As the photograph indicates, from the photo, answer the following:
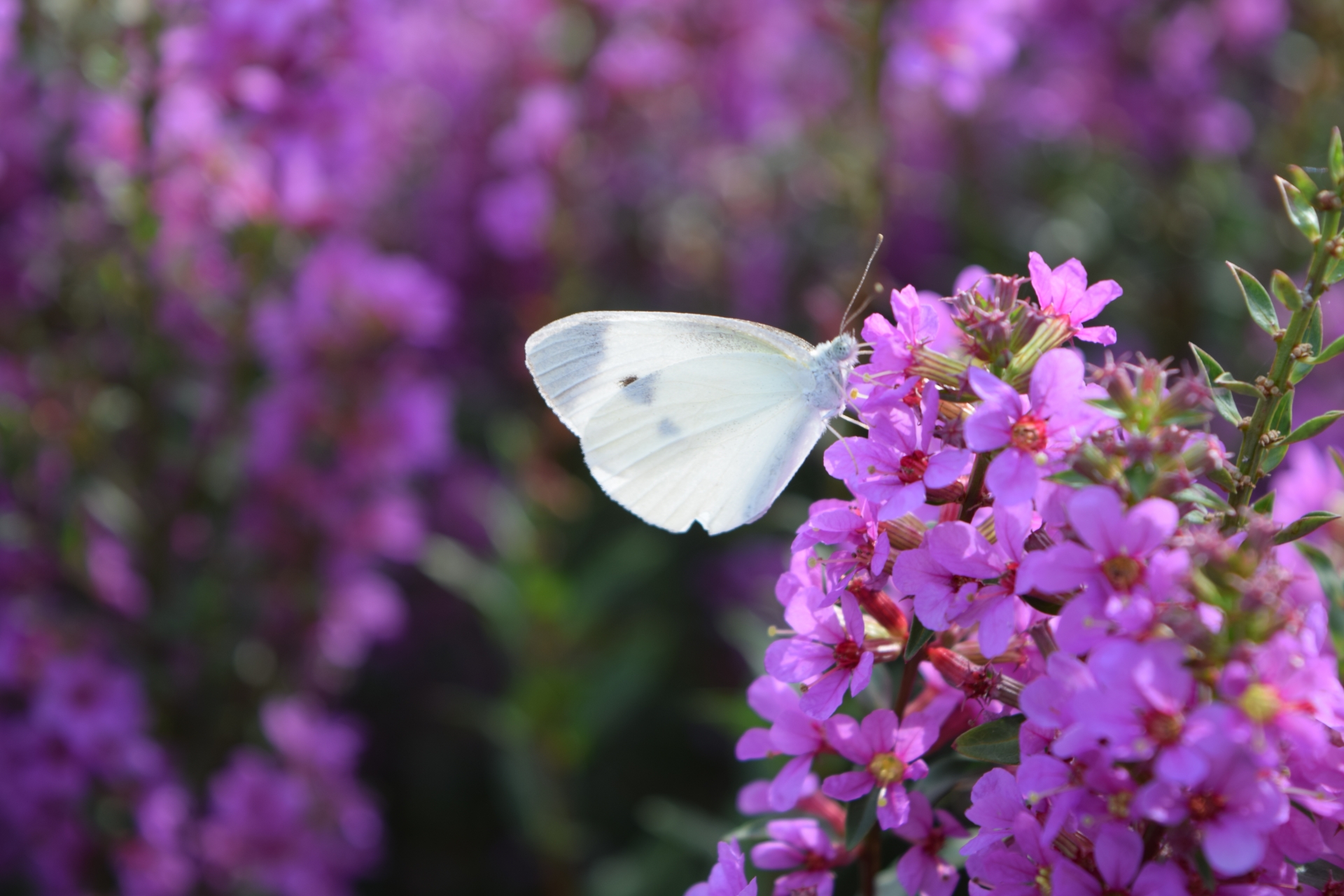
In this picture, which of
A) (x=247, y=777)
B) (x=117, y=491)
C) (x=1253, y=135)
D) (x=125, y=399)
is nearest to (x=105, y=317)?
(x=125, y=399)

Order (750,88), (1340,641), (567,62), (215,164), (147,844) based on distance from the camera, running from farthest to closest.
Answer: (750,88) < (567,62) < (215,164) < (147,844) < (1340,641)

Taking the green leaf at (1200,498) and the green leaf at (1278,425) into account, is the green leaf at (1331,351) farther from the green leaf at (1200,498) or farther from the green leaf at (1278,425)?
the green leaf at (1200,498)

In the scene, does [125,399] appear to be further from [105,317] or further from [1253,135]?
[1253,135]

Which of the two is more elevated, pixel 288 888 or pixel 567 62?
pixel 567 62

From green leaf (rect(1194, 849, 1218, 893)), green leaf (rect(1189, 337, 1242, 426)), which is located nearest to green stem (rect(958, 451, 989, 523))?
green leaf (rect(1189, 337, 1242, 426))

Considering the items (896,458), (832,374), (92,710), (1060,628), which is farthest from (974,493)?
(92,710)

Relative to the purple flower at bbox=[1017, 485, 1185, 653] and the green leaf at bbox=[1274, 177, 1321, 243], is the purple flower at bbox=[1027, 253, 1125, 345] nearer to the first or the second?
the green leaf at bbox=[1274, 177, 1321, 243]

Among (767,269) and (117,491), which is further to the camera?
(767,269)
